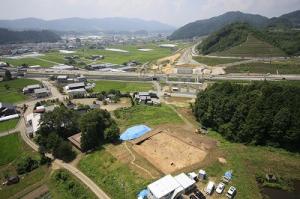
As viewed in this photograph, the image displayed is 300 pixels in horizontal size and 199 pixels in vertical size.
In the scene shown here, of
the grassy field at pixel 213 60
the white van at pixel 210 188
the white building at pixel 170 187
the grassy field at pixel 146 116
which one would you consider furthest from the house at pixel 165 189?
the grassy field at pixel 213 60

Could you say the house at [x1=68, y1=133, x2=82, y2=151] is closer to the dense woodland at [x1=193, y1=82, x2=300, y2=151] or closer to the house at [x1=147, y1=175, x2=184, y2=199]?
the house at [x1=147, y1=175, x2=184, y2=199]

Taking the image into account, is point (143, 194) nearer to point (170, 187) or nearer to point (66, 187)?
point (170, 187)

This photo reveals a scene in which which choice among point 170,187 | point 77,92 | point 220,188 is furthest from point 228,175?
point 77,92

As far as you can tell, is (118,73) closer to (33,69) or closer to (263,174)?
(33,69)

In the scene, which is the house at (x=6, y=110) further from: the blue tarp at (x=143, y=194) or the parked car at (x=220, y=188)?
the parked car at (x=220, y=188)

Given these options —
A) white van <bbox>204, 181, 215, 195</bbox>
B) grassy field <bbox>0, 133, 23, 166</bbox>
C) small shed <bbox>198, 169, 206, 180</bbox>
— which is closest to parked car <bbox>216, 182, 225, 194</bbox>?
white van <bbox>204, 181, 215, 195</bbox>

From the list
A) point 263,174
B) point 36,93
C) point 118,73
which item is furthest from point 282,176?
point 118,73
